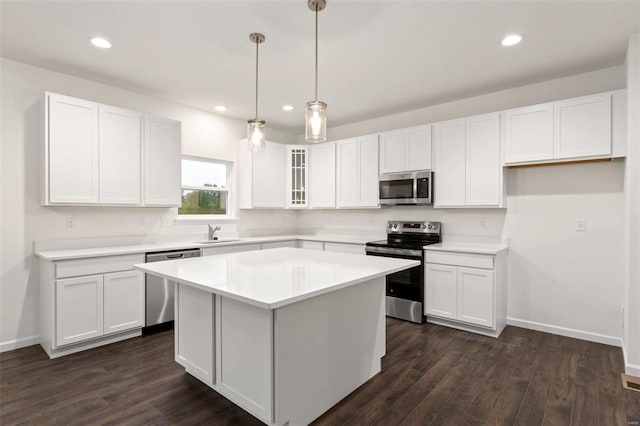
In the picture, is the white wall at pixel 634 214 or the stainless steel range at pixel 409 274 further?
the stainless steel range at pixel 409 274

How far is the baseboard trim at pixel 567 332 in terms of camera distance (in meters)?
3.20

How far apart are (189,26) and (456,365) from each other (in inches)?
136

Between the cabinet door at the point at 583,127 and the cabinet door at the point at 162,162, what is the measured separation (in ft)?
13.4

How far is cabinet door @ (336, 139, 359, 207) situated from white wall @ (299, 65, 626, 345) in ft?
5.03

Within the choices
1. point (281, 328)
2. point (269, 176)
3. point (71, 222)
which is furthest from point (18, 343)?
point (269, 176)

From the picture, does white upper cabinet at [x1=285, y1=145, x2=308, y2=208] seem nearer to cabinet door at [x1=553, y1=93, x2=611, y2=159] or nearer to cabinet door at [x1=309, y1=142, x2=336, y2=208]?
cabinet door at [x1=309, y1=142, x2=336, y2=208]

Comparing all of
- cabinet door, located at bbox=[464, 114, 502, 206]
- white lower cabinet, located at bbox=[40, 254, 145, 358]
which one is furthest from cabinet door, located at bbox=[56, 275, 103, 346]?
cabinet door, located at bbox=[464, 114, 502, 206]

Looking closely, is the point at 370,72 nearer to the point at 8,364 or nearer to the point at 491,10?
the point at 491,10

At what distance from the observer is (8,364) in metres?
2.79

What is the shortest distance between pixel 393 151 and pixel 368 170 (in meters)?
0.46

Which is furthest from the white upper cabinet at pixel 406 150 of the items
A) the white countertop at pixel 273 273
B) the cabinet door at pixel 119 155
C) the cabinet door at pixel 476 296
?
the cabinet door at pixel 119 155

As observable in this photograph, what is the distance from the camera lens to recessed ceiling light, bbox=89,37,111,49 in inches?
106

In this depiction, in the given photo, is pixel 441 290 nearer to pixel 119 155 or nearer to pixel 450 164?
pixel 450 164

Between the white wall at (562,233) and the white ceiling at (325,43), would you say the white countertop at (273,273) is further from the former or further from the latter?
the white wall at (562,233)
